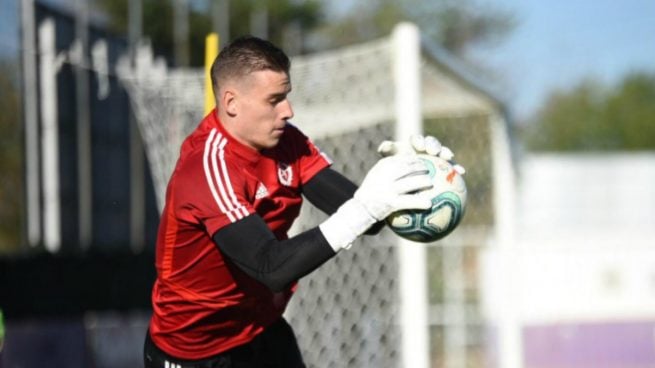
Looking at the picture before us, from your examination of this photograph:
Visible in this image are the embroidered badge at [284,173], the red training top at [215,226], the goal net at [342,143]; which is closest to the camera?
the red training top at [215,226]

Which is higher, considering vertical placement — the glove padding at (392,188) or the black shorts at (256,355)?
the glove padding at (392,188)

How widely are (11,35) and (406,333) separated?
4393 millimetres

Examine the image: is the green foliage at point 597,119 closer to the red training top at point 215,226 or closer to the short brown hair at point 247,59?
the red training top at point 215,226

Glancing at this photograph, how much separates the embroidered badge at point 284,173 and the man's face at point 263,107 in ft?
0.66

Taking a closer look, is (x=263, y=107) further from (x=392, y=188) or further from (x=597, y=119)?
(x=597, y=119)

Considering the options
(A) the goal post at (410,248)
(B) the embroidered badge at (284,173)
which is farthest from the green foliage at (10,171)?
(B) the embroidered badge at (284,173)

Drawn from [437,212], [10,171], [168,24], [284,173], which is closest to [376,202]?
[437,212]

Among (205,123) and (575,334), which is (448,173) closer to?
(205,123)

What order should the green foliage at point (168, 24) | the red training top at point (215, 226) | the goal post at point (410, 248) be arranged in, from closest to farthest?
the red training top at point (215, 226)
the goal post at point (410, 248)
the green foliage at point (168, 24)

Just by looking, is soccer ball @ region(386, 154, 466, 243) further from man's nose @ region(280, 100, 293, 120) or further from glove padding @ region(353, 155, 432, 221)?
man's nose @ region(280, 100, 293, 120)

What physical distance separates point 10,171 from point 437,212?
717cm

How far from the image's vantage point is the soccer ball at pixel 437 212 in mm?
4602

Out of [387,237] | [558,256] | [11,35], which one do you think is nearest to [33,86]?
[11,35]

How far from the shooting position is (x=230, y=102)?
469cm
